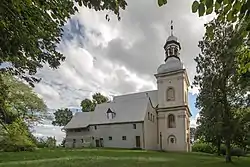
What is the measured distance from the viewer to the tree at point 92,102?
2243 inches

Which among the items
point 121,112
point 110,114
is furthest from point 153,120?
point 110,114

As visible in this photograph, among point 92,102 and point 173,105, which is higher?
point 92,102

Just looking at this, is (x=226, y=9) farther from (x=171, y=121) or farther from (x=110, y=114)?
(x=110, y=114)

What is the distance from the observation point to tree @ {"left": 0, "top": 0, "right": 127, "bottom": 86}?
13.9 ft

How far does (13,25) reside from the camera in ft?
15.3

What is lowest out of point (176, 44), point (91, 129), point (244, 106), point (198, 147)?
point (198, 147)

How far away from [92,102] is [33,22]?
176 ft

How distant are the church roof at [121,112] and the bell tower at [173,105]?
9.35 feet

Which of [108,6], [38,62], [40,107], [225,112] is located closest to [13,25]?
[108,6]

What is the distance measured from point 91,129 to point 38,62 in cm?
3690

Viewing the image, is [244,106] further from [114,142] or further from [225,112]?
[114,142]

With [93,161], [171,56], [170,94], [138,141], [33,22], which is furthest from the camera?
[171,56]

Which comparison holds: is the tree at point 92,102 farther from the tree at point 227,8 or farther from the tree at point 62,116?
the tree at point 227,8

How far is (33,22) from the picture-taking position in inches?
196
